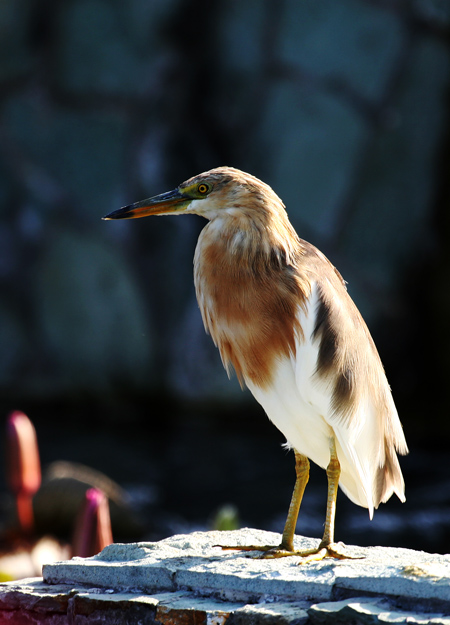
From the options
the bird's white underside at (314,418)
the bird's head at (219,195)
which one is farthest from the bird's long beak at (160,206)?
the bird's white underside at (314,418)

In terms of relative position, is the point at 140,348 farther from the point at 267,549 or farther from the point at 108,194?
the point at 267,549

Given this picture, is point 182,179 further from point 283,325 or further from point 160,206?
point 283,325

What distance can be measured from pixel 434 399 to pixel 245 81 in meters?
2.82

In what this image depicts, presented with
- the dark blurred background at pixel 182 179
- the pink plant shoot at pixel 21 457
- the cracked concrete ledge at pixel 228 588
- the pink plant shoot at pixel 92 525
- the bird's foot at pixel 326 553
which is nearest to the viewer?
the cracked concrete ledge at pixel 228 588

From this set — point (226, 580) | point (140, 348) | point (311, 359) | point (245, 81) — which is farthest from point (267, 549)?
point (245, 81)

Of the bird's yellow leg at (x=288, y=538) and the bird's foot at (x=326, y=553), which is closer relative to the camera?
the bird's foot at (x=326, y=553)

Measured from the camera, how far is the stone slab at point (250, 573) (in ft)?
5.82

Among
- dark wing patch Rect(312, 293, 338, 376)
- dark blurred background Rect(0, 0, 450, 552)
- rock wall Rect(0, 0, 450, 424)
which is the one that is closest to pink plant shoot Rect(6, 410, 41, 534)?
dark wing patch Rect(312, 293, 338, 376)

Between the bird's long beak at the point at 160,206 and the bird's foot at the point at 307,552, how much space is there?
0.94 meters

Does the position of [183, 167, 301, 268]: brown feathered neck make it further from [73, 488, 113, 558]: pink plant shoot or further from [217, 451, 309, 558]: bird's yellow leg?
[73, 488, 113, 558]: pink plant shoot

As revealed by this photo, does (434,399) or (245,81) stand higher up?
(245,81)

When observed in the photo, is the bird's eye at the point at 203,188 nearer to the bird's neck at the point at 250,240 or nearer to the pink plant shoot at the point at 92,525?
the bird's neck at the point at 250,240

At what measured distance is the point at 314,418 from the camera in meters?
2.26

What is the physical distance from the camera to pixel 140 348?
6422 mm
